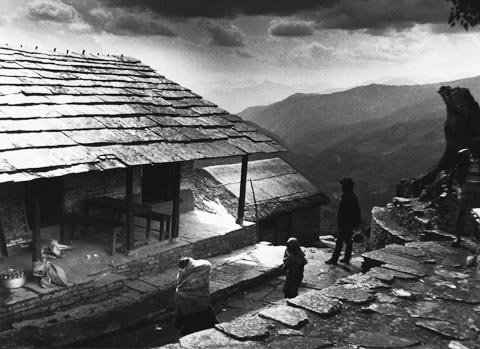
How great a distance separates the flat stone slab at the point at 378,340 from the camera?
4508mm

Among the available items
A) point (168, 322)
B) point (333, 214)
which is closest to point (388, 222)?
point (168, 322)

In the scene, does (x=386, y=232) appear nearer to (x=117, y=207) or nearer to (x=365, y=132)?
(x=117, y=207)

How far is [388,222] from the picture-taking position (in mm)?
12922

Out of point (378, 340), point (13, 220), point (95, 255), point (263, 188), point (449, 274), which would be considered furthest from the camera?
point (263, 188)

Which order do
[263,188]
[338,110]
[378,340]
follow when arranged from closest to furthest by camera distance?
1. [378,340]
2. [263,188]
3. [338,110]

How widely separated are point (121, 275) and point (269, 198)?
31.4 feet

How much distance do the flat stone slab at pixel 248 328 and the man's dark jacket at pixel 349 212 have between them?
4.60 meters

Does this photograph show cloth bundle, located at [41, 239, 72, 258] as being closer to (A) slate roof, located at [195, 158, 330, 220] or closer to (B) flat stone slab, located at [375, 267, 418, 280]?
(B) flat stone slab, located at [375, 267, 418, 280]

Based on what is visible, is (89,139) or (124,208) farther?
(124,208)

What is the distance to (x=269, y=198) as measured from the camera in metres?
17.4

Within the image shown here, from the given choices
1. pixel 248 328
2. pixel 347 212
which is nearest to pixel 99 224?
pixel 347 212

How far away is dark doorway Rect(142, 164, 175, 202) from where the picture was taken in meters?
11.9

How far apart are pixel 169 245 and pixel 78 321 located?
3.14 metres

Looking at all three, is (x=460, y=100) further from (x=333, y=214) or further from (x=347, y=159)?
(x=347, y=159)
